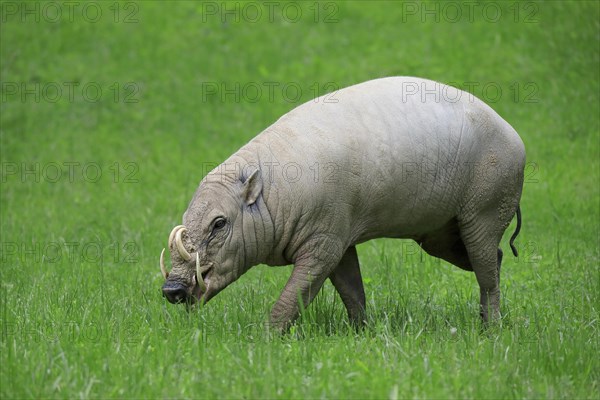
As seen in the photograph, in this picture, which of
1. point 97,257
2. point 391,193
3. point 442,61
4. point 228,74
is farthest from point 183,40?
point 391,193

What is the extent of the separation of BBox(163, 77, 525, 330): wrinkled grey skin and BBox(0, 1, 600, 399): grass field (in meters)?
0.35

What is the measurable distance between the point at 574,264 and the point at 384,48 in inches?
314

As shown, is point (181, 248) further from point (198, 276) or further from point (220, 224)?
point (220, 224)

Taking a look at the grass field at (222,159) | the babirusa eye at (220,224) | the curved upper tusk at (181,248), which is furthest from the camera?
the babirusa eye at (220,224)

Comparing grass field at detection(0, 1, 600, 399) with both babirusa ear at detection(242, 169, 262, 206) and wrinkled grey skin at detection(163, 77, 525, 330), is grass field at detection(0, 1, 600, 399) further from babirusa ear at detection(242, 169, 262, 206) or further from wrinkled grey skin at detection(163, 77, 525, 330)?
babirusa ear at detection(242, 169, 262, 206)

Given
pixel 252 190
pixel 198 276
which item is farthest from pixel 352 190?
pixel 198 276

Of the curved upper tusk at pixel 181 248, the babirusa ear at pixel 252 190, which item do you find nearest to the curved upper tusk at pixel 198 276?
the curved upper tusk at pixel 181 248

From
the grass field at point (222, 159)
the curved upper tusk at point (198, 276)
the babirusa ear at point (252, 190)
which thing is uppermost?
the babirusa ear at point (252, 190)

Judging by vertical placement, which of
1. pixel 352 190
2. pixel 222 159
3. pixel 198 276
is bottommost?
pixel 222 159

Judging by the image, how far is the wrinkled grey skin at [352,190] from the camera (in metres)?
6.25

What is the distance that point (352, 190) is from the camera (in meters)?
6.38

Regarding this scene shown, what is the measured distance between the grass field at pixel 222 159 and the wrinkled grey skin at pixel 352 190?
0.35m

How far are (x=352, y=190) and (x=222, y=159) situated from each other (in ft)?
24.2

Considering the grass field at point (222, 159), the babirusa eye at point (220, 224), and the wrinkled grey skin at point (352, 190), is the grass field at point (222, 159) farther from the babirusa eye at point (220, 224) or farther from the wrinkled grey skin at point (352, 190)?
the babirusa eye at point (220, 224)
